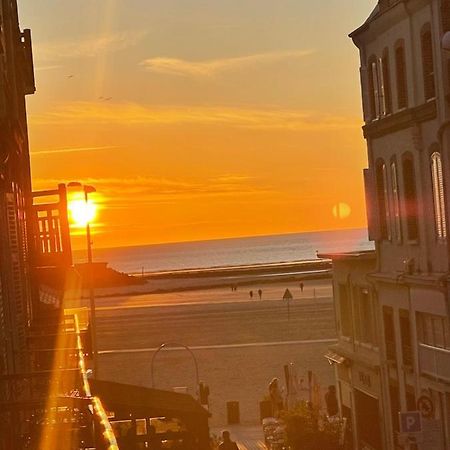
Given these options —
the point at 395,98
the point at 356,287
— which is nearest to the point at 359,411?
the point at 356,287

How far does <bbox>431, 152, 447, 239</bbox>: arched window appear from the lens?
34.7 m

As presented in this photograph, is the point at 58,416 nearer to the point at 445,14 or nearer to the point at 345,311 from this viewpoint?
the point at 445,14

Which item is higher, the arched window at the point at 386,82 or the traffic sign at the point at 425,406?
the arched window at the point at 386,82

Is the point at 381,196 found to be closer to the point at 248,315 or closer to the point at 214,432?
the point at 214,432

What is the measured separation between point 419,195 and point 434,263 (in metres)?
2.16

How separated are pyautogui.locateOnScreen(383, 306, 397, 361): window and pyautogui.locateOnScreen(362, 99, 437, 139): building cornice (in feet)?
18.7

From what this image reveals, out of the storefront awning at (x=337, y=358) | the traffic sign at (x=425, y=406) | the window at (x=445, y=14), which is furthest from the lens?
the storefront awning at (x=337, y=358)

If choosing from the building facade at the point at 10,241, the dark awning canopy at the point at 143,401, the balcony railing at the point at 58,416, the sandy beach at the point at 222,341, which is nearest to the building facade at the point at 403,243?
the dark awning canopy at the point at 143,401

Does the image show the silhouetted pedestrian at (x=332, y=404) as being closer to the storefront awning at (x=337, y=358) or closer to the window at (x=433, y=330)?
the storefront awning at (x=337, y=358)

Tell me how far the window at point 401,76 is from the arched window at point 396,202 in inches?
79.4

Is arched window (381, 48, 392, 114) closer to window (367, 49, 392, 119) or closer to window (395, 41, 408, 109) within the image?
window (367, 49, 392, 119)

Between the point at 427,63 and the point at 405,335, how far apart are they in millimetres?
8684

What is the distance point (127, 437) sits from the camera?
26.5 m

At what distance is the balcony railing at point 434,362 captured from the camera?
34.3 m
